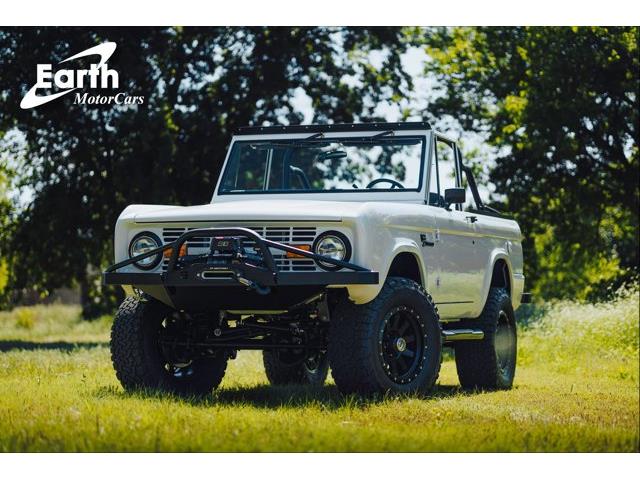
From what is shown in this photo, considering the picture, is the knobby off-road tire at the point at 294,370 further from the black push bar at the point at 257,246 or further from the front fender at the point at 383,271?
the black push bar at the point at 257,246

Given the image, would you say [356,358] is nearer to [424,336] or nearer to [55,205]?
[424,336]

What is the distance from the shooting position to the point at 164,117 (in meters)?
20.2

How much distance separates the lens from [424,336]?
8570 millimetres

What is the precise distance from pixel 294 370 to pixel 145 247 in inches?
110

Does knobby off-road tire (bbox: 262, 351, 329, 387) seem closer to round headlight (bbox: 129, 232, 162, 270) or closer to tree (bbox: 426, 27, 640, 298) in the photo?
round headlight (bbox: 129, 232, 162, 270)

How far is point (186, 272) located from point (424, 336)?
1.87 m

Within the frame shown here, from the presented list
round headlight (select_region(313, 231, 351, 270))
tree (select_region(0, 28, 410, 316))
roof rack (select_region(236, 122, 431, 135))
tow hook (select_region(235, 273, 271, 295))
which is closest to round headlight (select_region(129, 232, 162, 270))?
tow hook (select_region(235, 273, 271, 295))

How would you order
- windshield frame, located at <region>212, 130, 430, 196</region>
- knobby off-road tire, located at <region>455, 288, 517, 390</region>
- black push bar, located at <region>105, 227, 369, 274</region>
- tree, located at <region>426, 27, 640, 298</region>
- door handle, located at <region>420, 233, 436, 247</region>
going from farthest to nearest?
tree, located at <region>426, 27, 640, 298</region> → knobby off-road tire, located at <region>455, 288, 517, 390</region> → windshield frame, located at <region>212, 130, 430, 196</region> → door handle, located at <region>420, 233, 436, 247</region> → black push bar, located at <region>105, 227, 369, 274</region>

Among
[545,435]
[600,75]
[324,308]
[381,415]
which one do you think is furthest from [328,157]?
[600,75]

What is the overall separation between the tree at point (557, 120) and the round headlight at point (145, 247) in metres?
12.6

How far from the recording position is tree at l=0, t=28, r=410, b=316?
20.2 meters

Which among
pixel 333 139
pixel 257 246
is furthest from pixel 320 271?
pixel 333 139

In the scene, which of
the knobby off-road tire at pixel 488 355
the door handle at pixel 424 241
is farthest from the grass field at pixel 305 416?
the door handle at pixel 424 241

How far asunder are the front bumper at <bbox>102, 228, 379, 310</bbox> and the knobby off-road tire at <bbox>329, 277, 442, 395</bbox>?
1.08 feet
